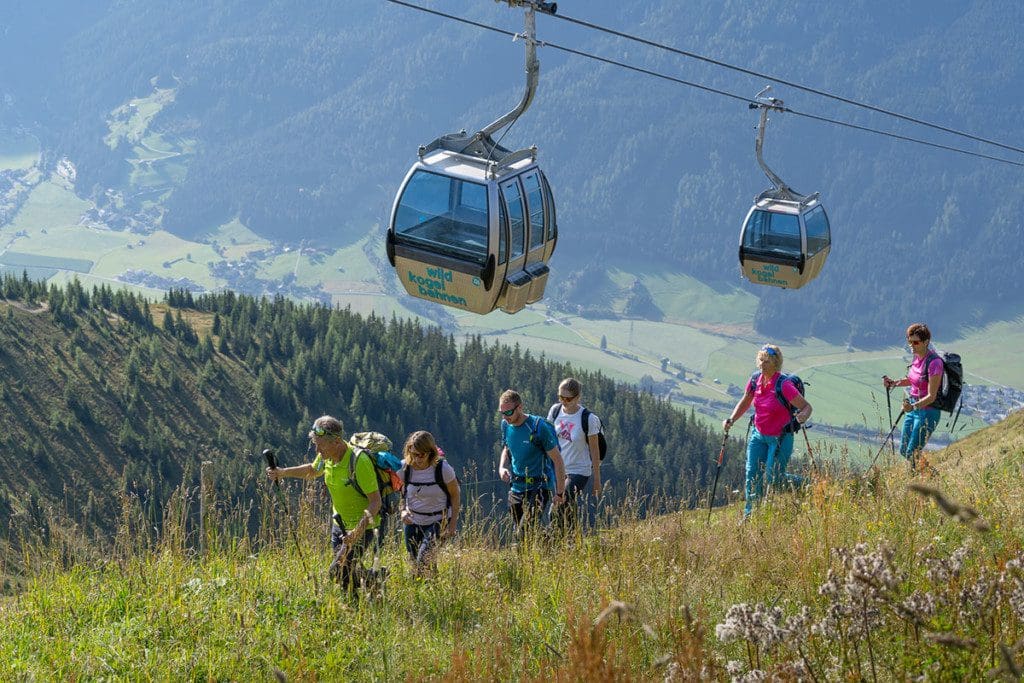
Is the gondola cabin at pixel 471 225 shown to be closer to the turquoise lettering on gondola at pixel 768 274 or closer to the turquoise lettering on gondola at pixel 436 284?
the turquoise lettering on gondola at pixel 436 284

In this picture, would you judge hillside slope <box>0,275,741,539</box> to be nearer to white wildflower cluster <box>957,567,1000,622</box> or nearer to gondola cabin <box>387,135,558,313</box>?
gondola cabin <box>387,135,558,313</box>

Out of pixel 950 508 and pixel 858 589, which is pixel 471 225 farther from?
pixel 950 508

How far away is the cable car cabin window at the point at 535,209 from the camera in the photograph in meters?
9.60

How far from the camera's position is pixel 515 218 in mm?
9422

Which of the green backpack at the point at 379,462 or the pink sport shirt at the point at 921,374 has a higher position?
the pink sport shirt at the point at 921,374

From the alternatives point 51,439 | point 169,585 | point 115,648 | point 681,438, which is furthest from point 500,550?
point 681,438

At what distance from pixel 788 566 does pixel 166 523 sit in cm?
329

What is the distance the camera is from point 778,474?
26.5 feet

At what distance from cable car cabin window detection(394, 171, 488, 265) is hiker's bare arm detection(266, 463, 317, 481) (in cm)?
304

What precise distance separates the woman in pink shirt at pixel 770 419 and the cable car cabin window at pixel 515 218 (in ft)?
7.53

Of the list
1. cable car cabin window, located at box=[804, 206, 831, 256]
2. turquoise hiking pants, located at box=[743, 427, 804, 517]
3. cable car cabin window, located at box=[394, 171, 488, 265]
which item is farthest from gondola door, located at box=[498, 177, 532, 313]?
cable car cabin window, located at box=[804, 206, 831, 256]

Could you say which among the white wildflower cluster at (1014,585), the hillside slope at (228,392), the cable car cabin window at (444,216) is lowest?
the hillside slope at (228,392)

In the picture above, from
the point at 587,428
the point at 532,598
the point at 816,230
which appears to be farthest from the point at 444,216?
the point at 816,230

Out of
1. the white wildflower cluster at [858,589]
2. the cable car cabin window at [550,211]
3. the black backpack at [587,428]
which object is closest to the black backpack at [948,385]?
the black backpack at [587,428]
